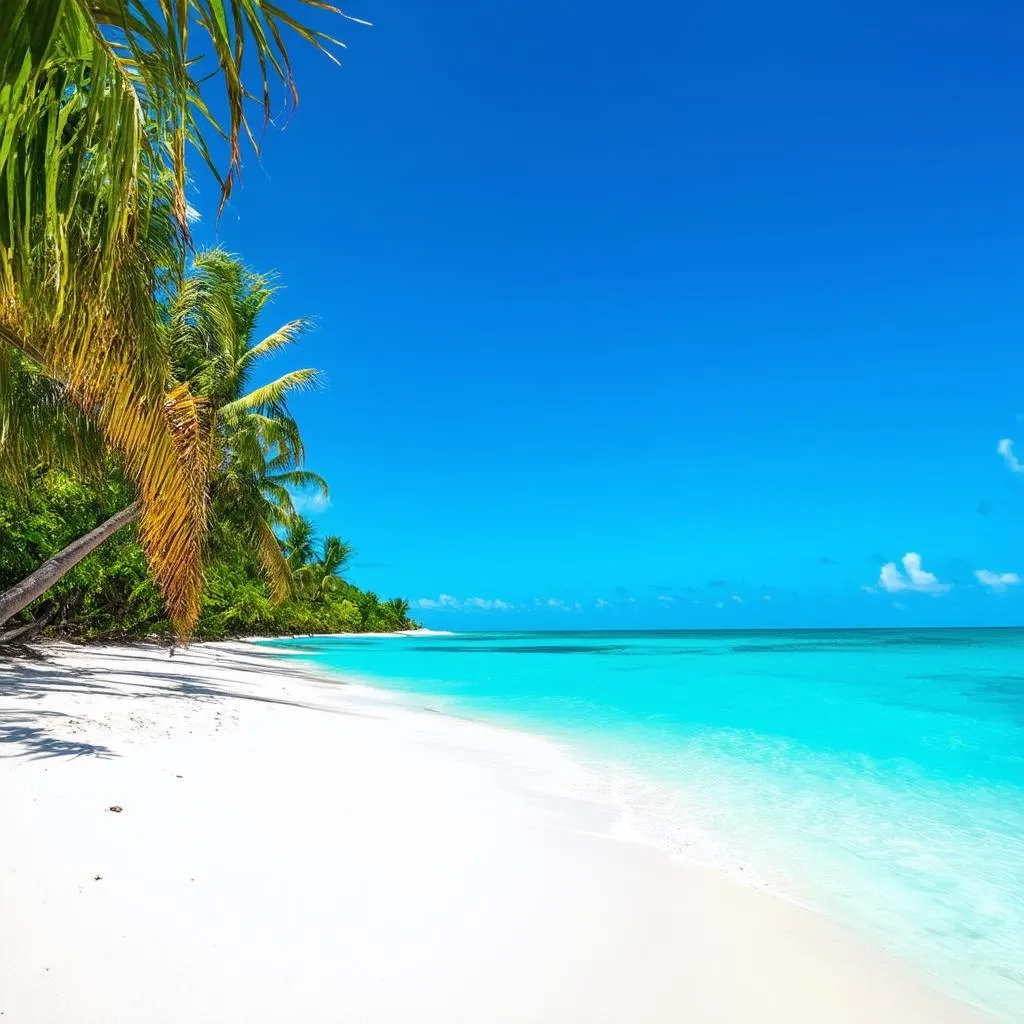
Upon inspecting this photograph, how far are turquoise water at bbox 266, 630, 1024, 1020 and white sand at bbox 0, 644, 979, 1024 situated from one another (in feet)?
1.73

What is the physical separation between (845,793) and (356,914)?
5152 mm

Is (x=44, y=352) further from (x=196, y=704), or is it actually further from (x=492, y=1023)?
(x=196, y=704)

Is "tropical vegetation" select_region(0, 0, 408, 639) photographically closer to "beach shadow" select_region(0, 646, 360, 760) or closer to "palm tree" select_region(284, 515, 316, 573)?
"beach shadow" select_region(0, 646, 360, 760)

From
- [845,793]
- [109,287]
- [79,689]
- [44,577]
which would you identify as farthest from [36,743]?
[845,793]

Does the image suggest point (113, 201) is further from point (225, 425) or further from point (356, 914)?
point (225, 425)

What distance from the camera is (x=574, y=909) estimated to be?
2877 mm

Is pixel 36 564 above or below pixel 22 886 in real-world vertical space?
above

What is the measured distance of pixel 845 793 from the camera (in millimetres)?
6082

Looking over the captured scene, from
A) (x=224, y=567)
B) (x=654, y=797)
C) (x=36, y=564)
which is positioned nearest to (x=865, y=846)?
(x=654, y=797)

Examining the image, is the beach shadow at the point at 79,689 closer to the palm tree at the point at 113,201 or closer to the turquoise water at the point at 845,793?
the palm tree at the point at 113,201

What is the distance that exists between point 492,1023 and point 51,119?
2946 mm

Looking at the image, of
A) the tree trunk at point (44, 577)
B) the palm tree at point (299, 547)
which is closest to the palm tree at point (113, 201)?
the tree trunk at point (44, 577)

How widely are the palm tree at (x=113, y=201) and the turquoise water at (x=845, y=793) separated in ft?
13.2

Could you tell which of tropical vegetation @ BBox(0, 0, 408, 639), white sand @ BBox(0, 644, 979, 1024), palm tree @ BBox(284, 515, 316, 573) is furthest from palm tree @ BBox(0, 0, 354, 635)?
palm tree @ BBox(284, 515, 316, 573)
